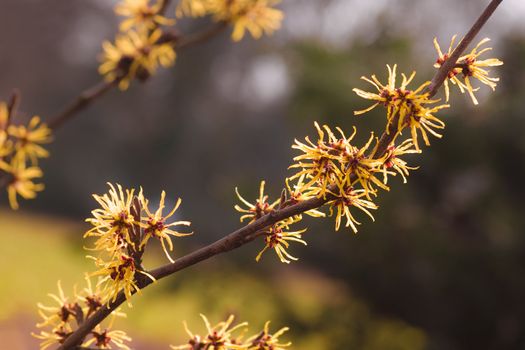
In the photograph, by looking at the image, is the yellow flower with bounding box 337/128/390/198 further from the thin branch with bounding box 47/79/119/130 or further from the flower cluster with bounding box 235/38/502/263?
the thin branch with bounding box 47/79/119/130

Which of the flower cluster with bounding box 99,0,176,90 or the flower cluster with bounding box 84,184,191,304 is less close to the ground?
the flower cluster with bounding box 99,0,176,90

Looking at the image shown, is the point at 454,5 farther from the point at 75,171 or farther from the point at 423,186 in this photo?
the point at 75,171

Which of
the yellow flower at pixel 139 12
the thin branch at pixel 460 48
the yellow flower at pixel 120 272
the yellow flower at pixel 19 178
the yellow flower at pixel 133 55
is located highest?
the yellow flower at pixel 139 12

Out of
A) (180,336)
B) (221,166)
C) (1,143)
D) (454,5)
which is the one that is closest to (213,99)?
(221,166)

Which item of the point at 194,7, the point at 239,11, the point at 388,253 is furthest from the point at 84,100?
the point at 388,253

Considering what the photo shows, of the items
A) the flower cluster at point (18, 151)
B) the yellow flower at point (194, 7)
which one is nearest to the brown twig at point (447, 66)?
the flower cluster at point (18, 151)

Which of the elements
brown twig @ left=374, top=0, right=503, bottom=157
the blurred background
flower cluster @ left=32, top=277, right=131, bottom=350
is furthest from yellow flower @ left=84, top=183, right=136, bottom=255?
the blurred background

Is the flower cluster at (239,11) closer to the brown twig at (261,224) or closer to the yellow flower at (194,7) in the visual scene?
the yellow flower at (194,7)
